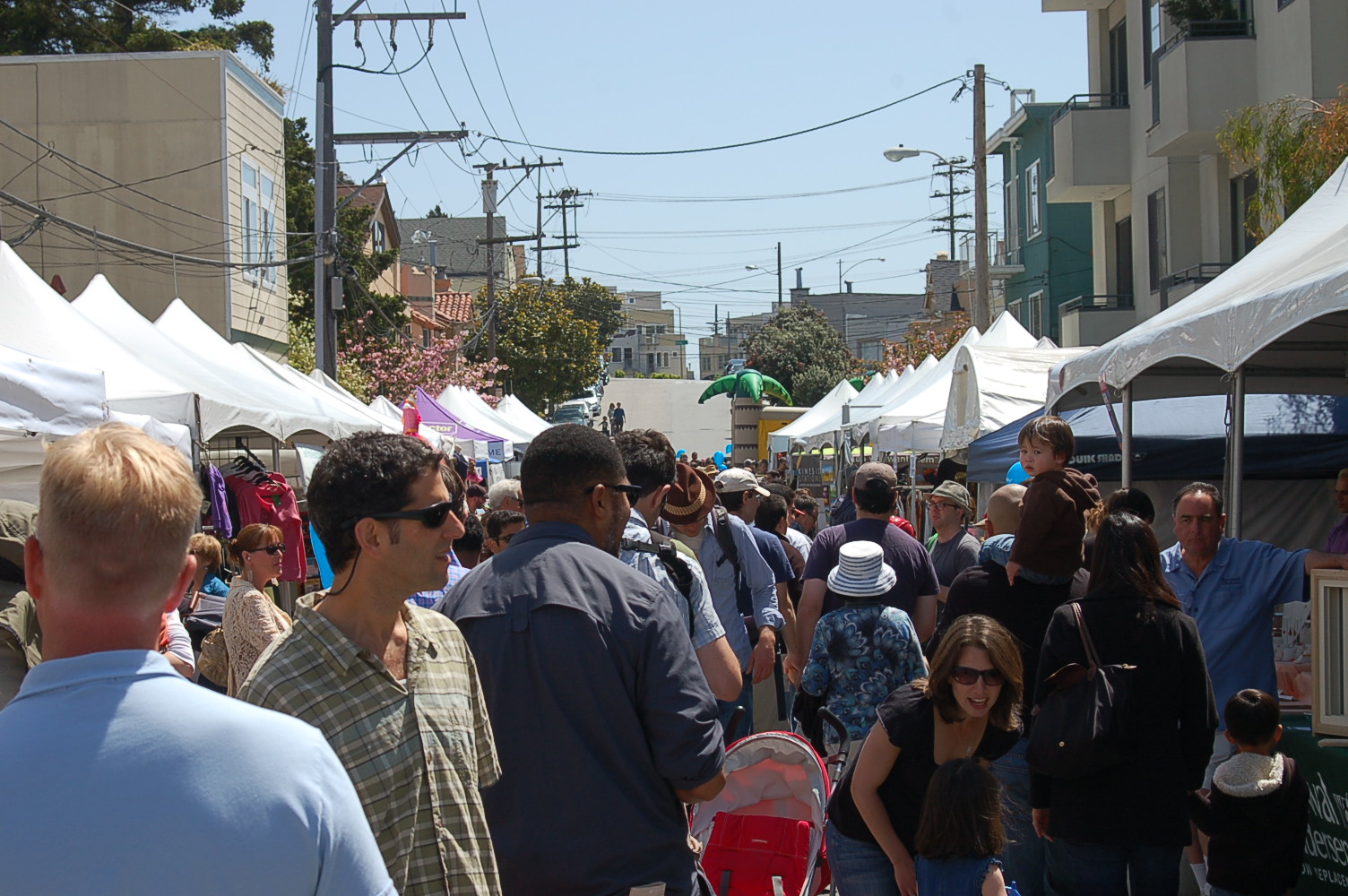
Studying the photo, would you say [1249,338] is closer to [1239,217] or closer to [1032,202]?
[1239,217]

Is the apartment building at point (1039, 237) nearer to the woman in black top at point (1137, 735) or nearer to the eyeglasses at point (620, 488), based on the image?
the woman in black top at point (1137, 735)

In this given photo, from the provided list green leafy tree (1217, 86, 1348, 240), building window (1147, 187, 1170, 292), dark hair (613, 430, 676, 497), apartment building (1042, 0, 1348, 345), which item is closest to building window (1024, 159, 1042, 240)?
apartment building (1042, 0, 1348, 345)

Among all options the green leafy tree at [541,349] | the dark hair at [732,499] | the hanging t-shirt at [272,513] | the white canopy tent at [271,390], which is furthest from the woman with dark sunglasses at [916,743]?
the green leafy tree at [541,349]

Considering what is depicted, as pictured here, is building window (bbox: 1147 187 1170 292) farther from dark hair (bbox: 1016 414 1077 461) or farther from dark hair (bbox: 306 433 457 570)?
dark hair (bbox: 306 433 457 570)

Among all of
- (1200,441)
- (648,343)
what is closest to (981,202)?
(1200,441)

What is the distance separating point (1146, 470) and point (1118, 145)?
42.7ft

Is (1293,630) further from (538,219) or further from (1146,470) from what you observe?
(538,219)

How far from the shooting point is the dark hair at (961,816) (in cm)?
409

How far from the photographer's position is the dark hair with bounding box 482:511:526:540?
7891 mm

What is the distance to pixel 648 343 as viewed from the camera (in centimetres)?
13675

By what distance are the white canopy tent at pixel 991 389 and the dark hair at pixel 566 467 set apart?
9716 mm

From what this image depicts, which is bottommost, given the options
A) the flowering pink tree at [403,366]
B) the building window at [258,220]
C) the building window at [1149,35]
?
the flowering pink tree at [403,366]

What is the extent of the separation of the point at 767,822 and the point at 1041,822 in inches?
40.1

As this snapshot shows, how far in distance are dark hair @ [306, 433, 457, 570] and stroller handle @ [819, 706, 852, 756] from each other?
3210mm
